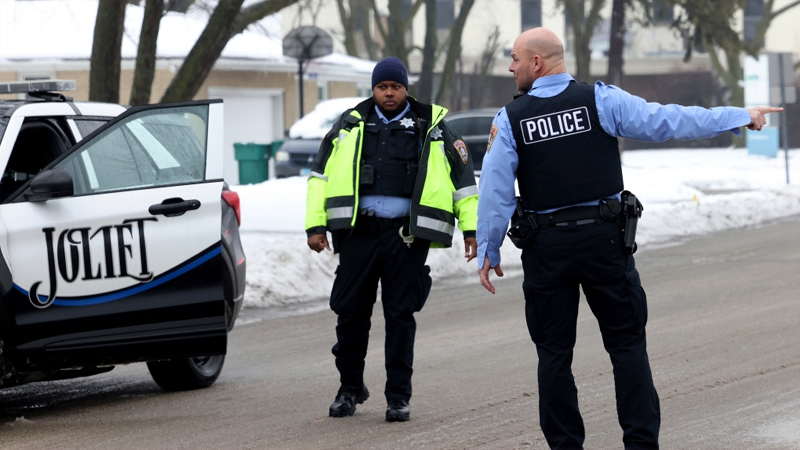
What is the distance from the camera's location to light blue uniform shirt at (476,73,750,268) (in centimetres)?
481

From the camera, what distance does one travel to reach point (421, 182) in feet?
19.8

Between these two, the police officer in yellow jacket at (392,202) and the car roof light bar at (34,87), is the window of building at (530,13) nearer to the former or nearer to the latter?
the car roof light bar at (34,87)

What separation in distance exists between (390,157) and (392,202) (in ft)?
0.76

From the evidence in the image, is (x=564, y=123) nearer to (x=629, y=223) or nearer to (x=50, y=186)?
(x=629, y=223)

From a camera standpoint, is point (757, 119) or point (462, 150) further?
point (462, 150)

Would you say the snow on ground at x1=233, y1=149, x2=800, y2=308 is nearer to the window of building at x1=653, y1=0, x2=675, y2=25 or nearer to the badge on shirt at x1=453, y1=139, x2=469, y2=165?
the window of building at x1=653, y1=0, x2=675, y2=25

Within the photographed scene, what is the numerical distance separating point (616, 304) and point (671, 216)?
44.0 ft

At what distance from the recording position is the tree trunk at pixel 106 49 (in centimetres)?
1270

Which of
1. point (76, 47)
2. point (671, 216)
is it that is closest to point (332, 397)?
point (671, 216)

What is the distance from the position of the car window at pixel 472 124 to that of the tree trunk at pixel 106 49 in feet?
38.6

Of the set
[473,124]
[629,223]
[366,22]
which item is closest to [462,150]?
[629,223]

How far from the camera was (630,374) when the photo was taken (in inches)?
190

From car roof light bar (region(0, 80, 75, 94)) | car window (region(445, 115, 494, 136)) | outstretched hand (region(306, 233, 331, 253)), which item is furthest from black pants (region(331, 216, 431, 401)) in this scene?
car window (region(445, 115, 494, 136))

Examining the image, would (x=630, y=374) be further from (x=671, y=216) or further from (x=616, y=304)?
(x=671, y=216)
